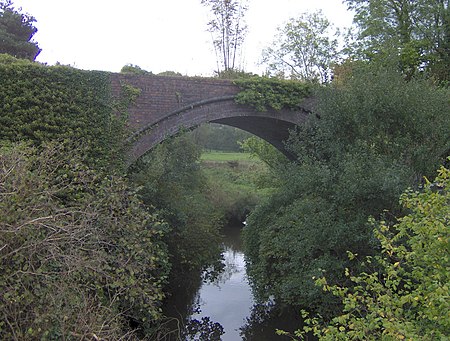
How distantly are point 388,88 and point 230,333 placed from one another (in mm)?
7037

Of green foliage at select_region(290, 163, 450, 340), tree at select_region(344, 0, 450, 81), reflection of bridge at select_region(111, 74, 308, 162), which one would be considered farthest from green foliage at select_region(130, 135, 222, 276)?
tree at select_region(344, 0, 450, 81)

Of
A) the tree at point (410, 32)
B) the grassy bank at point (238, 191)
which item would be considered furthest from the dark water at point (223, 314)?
the tree at point (410, 32)

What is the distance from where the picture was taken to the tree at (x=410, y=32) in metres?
17.9

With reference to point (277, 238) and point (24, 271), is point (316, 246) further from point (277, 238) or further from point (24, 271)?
point (24, 271)

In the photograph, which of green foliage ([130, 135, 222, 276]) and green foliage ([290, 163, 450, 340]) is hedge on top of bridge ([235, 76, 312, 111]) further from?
green foliage ([290, 163, 450, 340])

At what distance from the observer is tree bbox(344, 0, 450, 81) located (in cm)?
1794

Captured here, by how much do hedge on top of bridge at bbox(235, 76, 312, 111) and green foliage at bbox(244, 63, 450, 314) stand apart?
1079 mm

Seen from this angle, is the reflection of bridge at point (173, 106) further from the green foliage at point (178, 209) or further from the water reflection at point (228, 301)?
the water reflection at point (228, 301)

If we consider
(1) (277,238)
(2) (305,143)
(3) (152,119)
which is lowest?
(1) (277,238)

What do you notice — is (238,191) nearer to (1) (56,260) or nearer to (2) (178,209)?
(2) (178,209)

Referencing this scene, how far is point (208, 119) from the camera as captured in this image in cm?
1219

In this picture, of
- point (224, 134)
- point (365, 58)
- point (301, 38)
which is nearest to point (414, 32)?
point (365, 58)

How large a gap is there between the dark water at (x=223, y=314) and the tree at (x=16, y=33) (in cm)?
1317

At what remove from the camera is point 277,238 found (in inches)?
393
